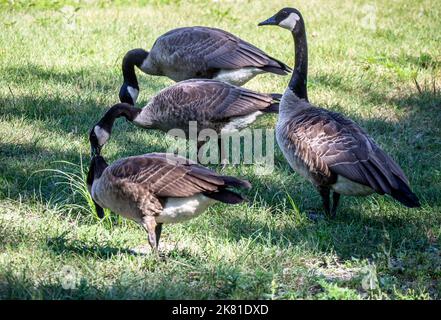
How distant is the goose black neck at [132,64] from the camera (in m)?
8.45

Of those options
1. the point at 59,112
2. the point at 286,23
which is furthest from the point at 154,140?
the point at 286,23

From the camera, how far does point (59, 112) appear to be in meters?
8.15

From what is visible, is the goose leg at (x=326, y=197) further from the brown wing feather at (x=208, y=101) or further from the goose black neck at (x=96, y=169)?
the goose black neck at (x=96, y=169)

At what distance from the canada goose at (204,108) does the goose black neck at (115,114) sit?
1 centimetres

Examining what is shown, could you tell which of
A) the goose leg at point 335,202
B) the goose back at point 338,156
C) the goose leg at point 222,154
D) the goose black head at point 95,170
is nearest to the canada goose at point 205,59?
the goose leg at point 222,154

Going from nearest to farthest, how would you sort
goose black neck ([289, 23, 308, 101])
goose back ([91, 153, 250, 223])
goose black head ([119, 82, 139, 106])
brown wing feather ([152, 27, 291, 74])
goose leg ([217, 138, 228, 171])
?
goose back ([91, 153, 250, 223]), goose black neck ([289, 23, 308, 101]), goose leg ([217, 138, 228, 171]), brown wing feather ([152, 27, 291, 74]), goose black head ([119, 82, 139, 106])

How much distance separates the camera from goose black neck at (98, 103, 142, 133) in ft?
19.8

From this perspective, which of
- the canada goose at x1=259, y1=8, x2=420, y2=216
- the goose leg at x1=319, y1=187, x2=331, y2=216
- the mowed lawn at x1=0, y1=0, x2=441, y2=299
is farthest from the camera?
the goose leg at x1=319, y1=187, x2=331, y2=216

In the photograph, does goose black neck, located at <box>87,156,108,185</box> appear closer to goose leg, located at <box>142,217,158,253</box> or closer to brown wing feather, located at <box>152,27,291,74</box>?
goose leg, located at <box>142,217,158,253</box>

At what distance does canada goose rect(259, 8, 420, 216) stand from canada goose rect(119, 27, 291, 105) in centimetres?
163

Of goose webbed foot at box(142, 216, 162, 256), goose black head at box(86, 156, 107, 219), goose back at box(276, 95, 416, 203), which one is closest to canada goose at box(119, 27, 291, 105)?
goose back at box(276, 95, 416, 203)

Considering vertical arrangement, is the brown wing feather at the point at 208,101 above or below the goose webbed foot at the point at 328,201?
above
